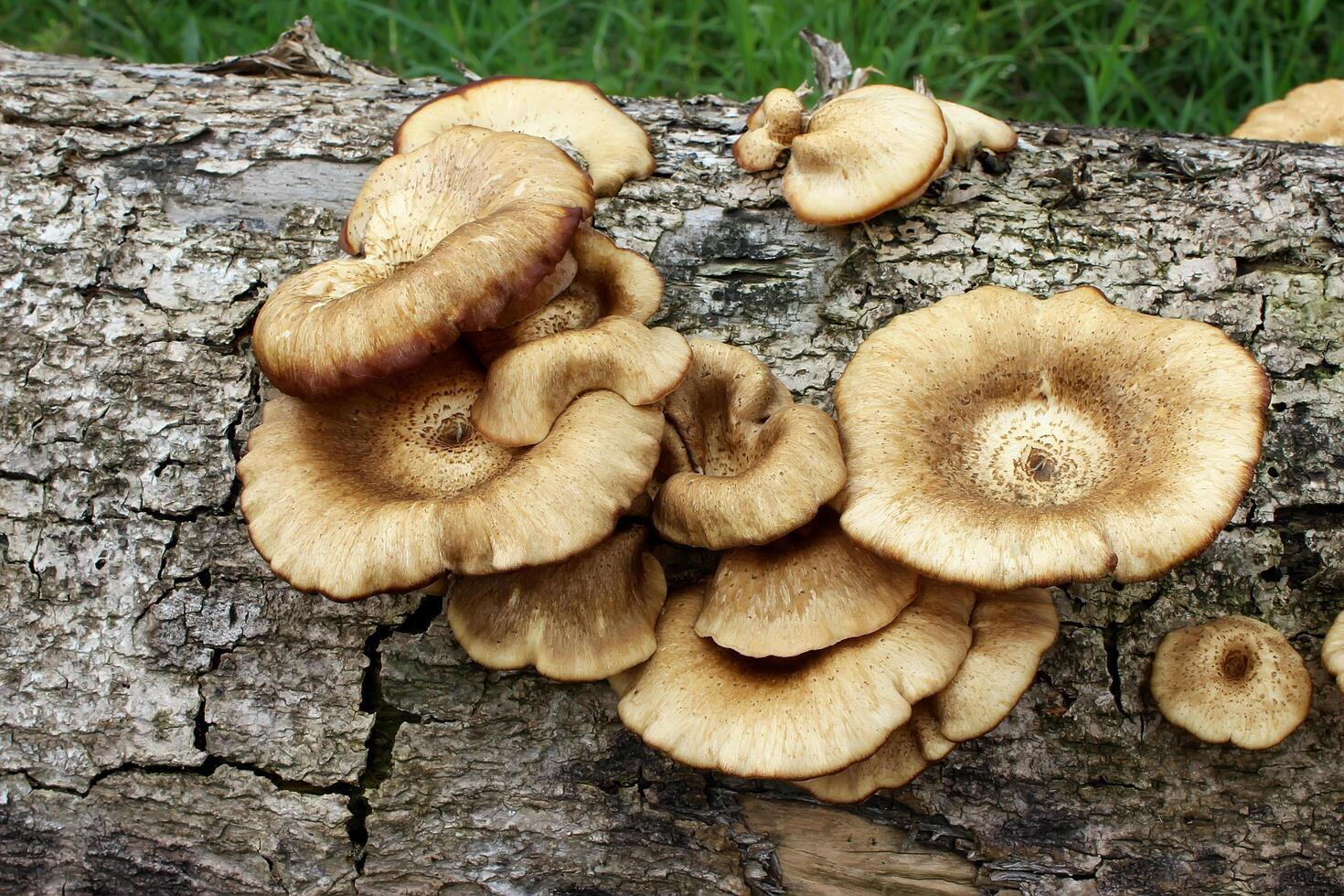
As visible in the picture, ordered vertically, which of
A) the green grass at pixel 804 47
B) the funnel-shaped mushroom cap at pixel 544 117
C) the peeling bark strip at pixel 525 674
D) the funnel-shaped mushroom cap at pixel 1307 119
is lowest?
the peeling bark strip at pixel 525 674

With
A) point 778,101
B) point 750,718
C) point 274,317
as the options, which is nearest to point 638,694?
point 750,718

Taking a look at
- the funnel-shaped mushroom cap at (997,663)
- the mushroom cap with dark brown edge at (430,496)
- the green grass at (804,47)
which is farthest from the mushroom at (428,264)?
the green grass at (804,47)

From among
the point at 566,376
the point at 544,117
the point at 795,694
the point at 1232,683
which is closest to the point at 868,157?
the point at 544,117

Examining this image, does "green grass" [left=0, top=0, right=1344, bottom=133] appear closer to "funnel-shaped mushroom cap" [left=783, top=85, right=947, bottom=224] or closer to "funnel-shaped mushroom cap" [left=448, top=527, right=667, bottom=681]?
"funnel-shaped mushroom cap" [left=783, top=85, right=947, bottom=224]

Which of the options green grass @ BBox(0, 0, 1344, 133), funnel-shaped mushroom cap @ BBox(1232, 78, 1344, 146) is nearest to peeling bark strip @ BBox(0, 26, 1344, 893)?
funnel-shaped mushroom cap @ BBox(1232, 78, 1344, 146)

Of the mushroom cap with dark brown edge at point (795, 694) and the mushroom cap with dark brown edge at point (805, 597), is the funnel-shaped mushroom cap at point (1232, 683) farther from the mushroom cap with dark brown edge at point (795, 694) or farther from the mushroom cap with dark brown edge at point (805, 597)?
the mushroom cap with dark brown edge at point (805, 597)
